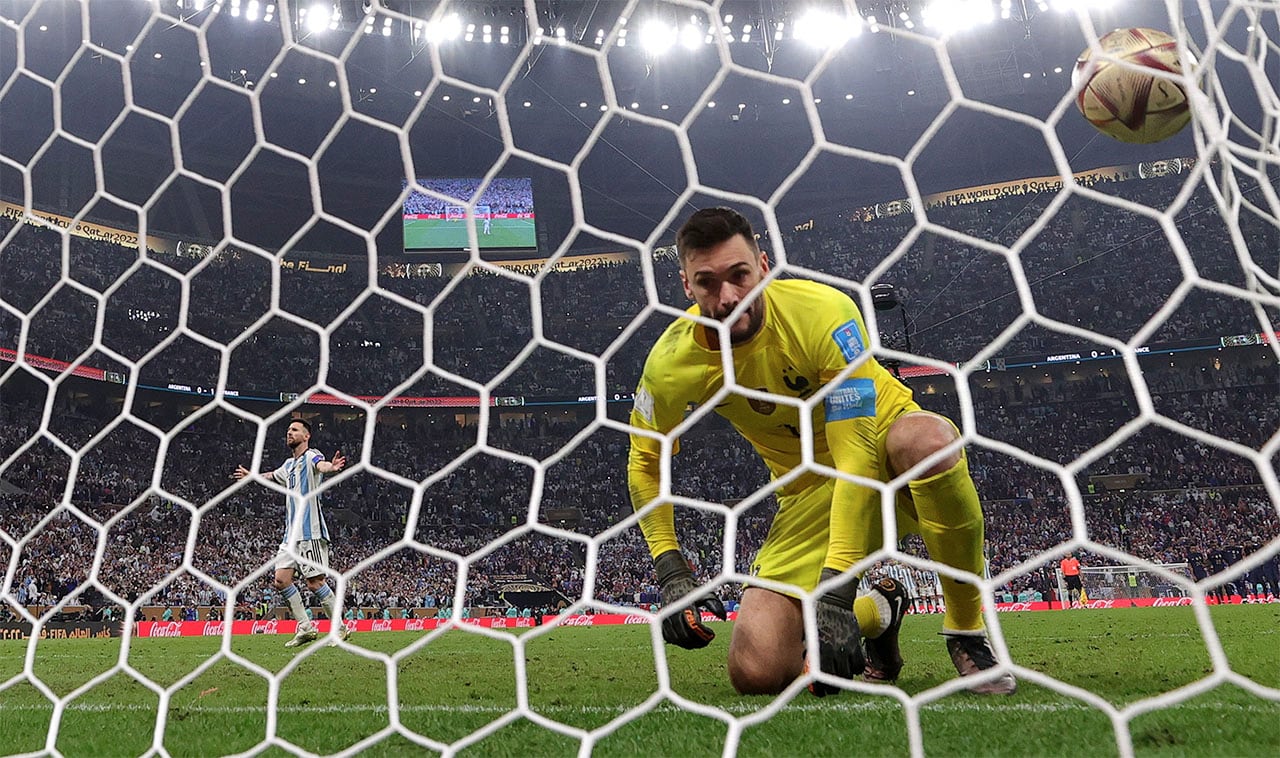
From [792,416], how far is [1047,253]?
22.0 m

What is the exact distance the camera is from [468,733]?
2.09m

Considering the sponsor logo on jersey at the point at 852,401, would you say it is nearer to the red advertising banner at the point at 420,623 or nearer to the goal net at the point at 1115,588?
the red advertising banner at the point at 420,623

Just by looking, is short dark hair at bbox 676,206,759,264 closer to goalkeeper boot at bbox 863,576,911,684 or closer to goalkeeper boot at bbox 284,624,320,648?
goalkeeper boot at bbox 863,576,911,684

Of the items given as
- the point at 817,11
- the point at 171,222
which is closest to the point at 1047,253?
the point at 817,11

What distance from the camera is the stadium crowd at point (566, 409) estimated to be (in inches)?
682

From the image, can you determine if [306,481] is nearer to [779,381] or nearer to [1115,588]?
[779,381]

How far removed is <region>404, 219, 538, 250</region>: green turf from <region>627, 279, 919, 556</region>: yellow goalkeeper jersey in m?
18.8

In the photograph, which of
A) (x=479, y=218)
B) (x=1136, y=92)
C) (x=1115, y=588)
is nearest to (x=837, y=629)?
(x=1136, y=92)

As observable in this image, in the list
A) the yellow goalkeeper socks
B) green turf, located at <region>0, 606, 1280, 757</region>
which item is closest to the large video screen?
green turf, located at <region>0, 606, 1280, 757</region>

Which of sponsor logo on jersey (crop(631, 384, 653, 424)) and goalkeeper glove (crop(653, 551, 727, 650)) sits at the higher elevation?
sponsor logo on jersey (crop(631, 384, 653, 424))

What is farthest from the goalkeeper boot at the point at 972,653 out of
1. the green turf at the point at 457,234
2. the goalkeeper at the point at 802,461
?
the green turf at the point at 457,234

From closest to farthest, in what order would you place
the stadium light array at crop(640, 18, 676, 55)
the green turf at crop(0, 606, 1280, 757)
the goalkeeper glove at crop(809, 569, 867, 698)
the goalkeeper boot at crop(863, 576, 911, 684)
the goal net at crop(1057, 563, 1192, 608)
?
the green turf at crop(0, 606, 1280, 757), the goalkeeper glove at crop(809, 569, 867, 698), the goalkeeper boot at crop(863, 576, 911, 684), the goal net at crop(1057, 563, 1192, 608), the stadium light array at crop(640, 18, 676, 55)

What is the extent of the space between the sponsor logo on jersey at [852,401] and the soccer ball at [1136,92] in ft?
2.93

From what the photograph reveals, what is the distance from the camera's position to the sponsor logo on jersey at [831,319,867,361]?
91.4 inches
